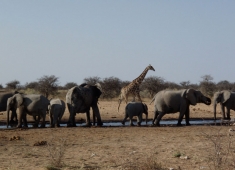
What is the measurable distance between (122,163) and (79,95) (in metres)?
9.63

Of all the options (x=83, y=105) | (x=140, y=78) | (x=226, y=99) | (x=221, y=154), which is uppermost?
(x=140, y=78)

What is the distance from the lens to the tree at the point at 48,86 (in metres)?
44.0

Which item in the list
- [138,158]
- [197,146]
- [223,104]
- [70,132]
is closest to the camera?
[138,158]

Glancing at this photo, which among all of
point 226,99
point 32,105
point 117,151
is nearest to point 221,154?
point 117,151

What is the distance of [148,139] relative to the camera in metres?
13.7

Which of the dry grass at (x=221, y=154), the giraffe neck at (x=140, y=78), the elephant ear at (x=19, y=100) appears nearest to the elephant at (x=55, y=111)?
the elephant ear at (x=19, y=100)

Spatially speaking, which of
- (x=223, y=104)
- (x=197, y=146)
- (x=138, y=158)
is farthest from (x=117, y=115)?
(x=138, y=158)

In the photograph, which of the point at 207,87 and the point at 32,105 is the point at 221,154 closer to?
the point at 32,105

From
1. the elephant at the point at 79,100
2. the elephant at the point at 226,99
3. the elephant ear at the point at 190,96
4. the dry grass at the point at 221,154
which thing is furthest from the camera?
the elephant at the point at 226,99

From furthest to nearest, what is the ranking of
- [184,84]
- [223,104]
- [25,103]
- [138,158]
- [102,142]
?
[184,84] → [223,104] → [25,103] → [102,142] → [138,158]

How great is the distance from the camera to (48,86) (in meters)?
44.6

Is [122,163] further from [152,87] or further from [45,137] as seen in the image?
[152,87]

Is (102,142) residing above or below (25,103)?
below

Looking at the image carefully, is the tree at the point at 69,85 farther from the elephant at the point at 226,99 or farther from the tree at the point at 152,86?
the elephant at the point at 226,99
